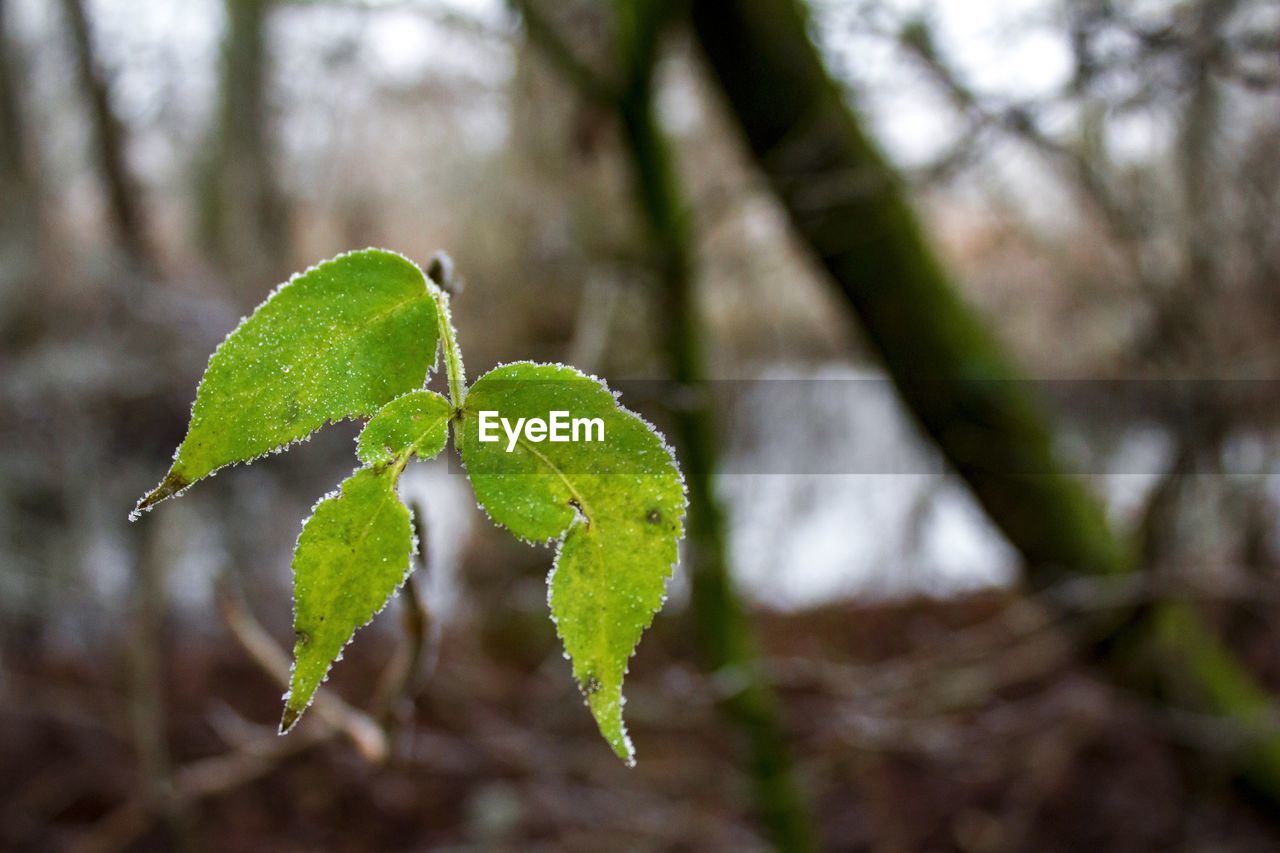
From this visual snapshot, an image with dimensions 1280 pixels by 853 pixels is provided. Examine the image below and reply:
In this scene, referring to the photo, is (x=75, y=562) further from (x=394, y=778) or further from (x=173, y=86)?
(x=173, y=86)

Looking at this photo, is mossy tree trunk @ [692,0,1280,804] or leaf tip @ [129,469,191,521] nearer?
leaf tip @ [129,469,191,521]

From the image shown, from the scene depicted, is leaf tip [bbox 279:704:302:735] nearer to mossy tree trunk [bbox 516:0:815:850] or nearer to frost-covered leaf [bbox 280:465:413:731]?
frost-covered leaf [bbox 280:465:413:731]

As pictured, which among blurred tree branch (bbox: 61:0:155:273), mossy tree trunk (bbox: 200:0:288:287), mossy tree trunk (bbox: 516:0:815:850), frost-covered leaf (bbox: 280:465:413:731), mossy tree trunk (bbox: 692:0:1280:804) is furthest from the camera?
mossy tree trunk (bbox: 200:0:288:287)

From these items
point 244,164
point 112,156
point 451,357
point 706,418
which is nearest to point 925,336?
point 706,418

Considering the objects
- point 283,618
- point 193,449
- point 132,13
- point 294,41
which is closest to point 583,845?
point 283,618

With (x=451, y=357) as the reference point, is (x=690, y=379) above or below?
below

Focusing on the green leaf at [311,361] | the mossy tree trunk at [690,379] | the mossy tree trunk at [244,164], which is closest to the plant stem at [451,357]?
the green leaf at [311,361]

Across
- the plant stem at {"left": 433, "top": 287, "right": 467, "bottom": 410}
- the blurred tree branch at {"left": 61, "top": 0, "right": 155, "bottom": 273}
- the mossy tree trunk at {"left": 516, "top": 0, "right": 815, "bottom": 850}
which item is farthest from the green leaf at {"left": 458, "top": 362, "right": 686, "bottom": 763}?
the blurred tree branch at {"left": 61, "top": 0, "right": 155, "bottom": 273}

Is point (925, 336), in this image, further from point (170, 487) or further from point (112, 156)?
point (112, 156)
